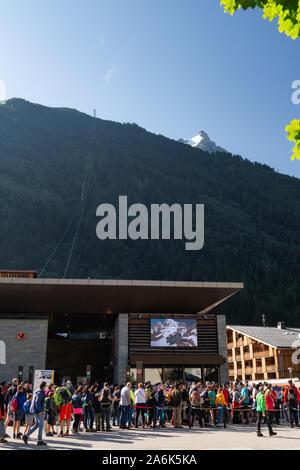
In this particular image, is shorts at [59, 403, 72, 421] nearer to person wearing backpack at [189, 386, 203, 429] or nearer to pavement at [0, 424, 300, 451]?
pavement at [0, 424, 300, 451]

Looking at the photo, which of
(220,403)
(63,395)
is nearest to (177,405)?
(220,403)

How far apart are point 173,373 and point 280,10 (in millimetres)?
24686

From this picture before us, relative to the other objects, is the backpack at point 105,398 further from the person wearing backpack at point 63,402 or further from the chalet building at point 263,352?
the chalet building at point 263,352

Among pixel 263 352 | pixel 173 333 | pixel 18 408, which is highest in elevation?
pixel 173 333

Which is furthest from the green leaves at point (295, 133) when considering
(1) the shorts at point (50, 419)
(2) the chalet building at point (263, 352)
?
(2) the chalet building at point (263, 352)

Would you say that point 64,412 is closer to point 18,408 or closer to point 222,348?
point 18,408

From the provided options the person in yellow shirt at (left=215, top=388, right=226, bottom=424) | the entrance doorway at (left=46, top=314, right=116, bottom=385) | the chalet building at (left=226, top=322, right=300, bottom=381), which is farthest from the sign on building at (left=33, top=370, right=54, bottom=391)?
the chalet building at (left=226, top=322, right=300, bottom=381)

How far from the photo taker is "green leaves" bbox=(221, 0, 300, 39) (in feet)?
16.8

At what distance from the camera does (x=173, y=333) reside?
27.0 m

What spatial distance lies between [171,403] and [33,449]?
6925mm

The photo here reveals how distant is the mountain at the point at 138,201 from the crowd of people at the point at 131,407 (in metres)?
64.1

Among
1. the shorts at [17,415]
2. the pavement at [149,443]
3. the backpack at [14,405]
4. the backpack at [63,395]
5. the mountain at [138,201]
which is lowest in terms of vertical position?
the pavement at [149,443]

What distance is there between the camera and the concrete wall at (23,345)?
84.7ft
